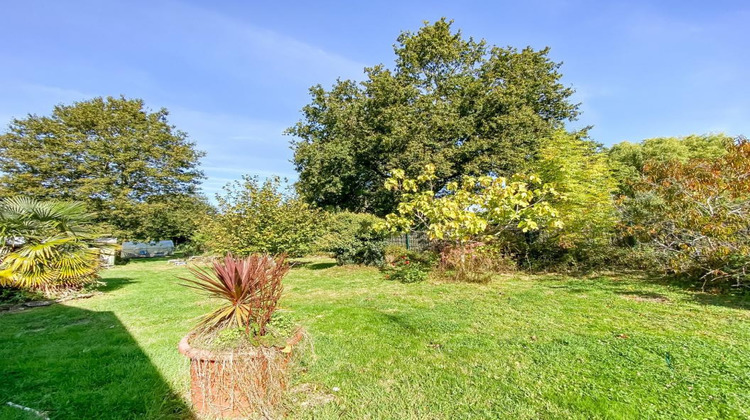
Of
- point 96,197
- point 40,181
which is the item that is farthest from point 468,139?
point 40,181

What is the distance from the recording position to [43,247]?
6.35 m

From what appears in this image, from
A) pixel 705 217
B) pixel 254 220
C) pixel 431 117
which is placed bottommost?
pixel 705 217

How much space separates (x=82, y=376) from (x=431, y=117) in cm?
1535

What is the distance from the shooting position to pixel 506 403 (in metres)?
2.26

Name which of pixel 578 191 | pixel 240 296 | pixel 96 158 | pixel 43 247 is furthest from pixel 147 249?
pixel 578 191

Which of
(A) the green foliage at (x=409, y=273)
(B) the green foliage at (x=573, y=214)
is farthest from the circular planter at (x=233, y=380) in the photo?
(B) the green foliage at (x=573, y=214)

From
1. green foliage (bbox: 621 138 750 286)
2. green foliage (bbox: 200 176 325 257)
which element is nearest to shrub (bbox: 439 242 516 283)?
green foliage (bbox: 621 138 750 286)

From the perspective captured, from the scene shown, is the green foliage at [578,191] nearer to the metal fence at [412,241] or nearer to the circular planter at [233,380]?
the metal fence at [412,241]

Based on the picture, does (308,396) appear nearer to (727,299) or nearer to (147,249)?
(727,299)

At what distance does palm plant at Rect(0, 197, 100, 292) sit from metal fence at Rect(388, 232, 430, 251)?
8.98 meters

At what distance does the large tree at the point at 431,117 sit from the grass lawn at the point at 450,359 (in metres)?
10.8

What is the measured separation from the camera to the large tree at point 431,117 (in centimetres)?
1542

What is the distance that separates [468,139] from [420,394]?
16.1 m

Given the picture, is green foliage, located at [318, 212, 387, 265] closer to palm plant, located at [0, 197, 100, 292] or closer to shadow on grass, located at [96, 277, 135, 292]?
shadow on grass, located at [96, 277, 135, 292]
